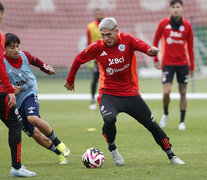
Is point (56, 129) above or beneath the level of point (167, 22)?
beneath

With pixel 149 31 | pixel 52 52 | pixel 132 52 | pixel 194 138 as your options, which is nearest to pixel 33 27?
pixel 52 52

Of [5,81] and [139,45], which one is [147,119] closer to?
[139,45]

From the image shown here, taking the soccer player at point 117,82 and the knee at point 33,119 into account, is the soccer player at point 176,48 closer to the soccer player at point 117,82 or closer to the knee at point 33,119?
the soccer player at point 117,82

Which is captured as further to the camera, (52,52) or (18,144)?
(52,52)

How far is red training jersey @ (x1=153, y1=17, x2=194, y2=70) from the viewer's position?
35.0 ft

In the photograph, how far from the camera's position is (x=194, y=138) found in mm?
9328

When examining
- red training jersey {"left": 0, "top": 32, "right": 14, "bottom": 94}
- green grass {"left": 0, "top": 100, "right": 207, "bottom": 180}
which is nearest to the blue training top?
green grass {"left": 0, "top": 100, "right": 207, "bottom": 180}

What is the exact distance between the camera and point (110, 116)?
22.0 feet

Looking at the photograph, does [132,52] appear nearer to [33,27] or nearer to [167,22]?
[167,22]

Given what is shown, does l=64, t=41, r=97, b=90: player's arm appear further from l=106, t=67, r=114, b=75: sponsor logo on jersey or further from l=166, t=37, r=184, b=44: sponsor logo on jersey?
l=166, t=37, r=184, b=44: sponsor logo on jersey

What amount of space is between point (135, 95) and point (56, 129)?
4.40 m

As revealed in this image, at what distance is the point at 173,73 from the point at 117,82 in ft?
12.8

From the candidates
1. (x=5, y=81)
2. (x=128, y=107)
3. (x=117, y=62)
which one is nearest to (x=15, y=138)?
(x=5, y=81)

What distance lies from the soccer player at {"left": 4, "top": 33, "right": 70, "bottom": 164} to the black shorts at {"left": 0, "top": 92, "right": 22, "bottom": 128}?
102 centimetres
